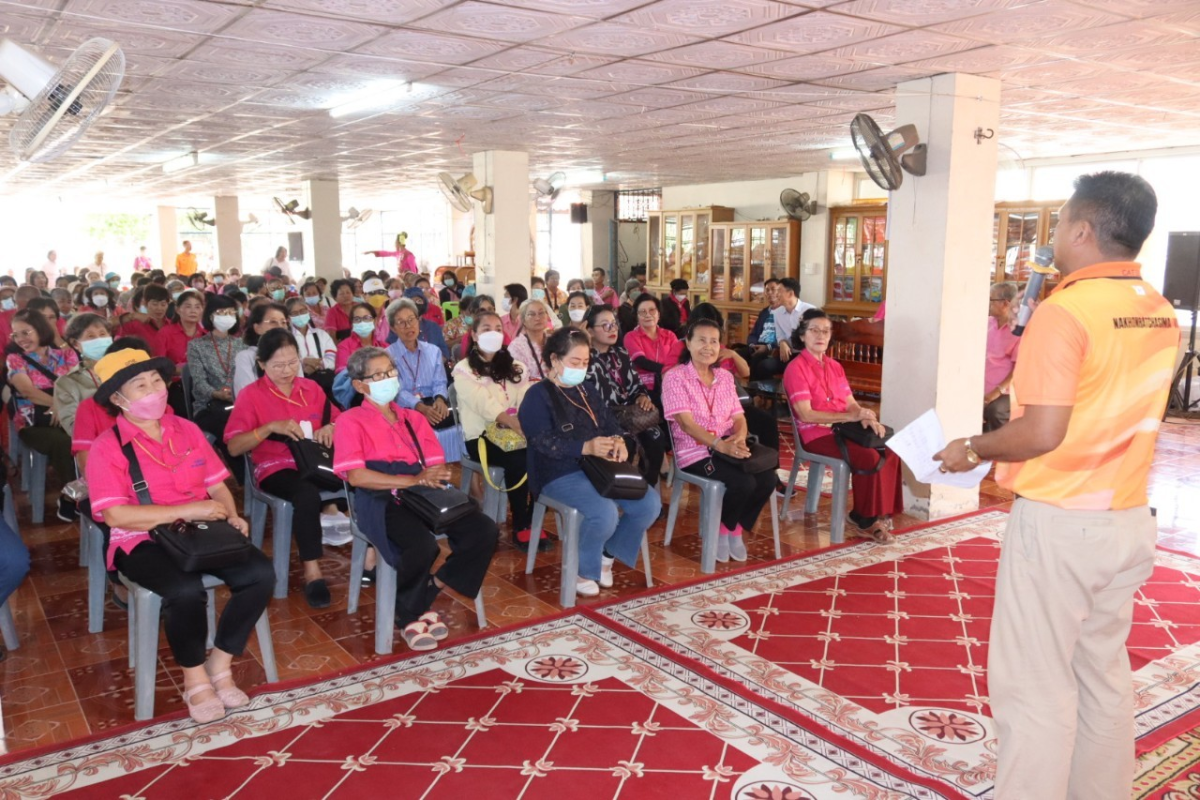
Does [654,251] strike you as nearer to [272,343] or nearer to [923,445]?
[272,343]

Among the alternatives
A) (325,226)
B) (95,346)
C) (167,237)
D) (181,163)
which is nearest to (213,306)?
(95,346)

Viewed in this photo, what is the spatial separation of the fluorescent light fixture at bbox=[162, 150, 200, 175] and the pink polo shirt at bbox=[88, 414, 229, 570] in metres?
7.83

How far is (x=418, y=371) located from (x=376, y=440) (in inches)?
63.0

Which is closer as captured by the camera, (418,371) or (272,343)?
(272,343)

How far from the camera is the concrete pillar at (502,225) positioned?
29.2ft

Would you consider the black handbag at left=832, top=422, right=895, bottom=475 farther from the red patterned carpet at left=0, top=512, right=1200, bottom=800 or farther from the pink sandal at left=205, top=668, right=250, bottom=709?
the pink sandal at left=205, top=668, right=250, bottom=709

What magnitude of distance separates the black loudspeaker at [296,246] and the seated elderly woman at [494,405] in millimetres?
15305

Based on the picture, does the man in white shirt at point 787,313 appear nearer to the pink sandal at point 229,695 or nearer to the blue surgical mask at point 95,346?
the blue surgical mask at point 95,346

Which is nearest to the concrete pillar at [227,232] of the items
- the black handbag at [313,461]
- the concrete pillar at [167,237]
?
the concrete pillar at [167,237]

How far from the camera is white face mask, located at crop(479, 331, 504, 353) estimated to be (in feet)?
15.5

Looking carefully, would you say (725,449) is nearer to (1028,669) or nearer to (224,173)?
(1028,669)

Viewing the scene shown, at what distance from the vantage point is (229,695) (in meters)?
3.12

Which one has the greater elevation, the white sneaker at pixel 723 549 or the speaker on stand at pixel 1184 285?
the speaker on stand at pixel 1184 285

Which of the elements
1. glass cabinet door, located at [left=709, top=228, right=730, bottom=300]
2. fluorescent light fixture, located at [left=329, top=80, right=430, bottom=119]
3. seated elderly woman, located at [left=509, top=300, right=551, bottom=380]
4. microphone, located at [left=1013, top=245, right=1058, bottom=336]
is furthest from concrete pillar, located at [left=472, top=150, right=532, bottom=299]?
→ microphone, located at [left=1013, top=245, right=1058, bottom=336]
